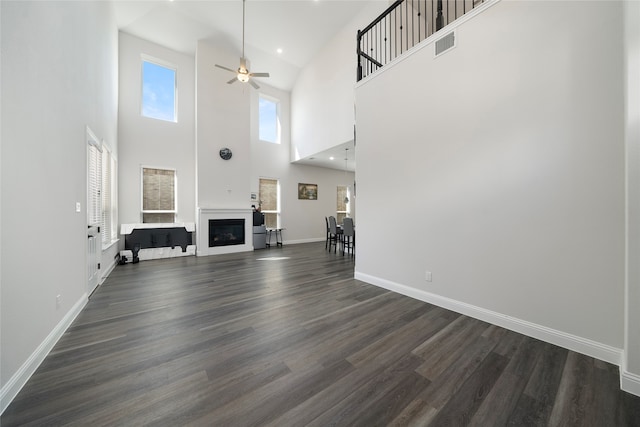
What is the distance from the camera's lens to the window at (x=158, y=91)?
6.25 meters

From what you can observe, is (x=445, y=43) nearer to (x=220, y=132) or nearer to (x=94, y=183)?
(x=94, y=183)

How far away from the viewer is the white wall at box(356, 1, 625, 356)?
74.0 inches

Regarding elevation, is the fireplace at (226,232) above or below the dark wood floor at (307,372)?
above

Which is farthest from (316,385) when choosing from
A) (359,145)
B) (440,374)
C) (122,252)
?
(122,252)

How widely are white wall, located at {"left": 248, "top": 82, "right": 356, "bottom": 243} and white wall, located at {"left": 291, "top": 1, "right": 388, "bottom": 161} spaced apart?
0.53 m

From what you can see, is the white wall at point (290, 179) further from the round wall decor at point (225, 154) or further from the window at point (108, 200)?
the window at point (108, 200)

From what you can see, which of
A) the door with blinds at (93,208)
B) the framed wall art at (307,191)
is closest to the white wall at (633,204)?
the door with blinds at (93,208)

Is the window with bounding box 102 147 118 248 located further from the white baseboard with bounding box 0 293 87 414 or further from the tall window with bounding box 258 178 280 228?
the tall window with bounding box 258 178 280 228

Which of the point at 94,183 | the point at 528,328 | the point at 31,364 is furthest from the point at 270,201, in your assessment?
the point at 528,328

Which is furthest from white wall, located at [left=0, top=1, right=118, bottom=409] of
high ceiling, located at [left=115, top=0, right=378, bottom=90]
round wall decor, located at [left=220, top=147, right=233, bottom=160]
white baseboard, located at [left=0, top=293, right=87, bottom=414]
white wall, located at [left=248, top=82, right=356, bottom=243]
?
white wall, located at [left=248, top=82, right=356, bottom=243]

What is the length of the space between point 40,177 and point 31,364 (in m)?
1.37

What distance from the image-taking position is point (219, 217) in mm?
6617

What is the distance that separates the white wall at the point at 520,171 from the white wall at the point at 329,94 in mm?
2826

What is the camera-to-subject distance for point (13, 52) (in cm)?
158
